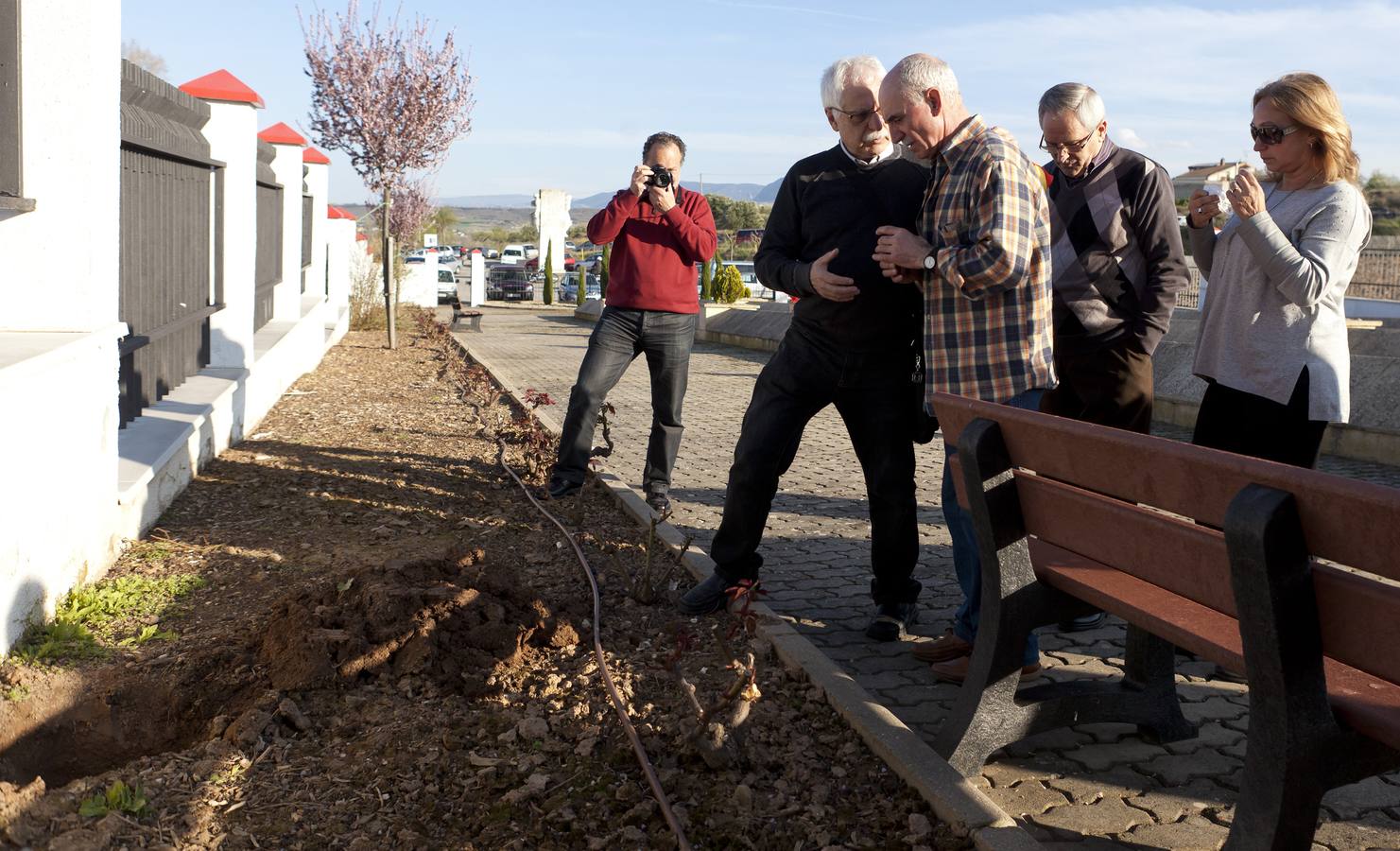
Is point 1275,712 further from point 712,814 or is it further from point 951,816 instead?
point 712,814

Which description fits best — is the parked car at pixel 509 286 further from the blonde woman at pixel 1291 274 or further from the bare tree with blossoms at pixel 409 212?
the blonde woman at pixel 1291 274

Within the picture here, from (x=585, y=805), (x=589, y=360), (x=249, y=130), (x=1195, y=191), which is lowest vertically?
(x=585, y=805)

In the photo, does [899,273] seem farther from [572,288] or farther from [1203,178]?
[572,288]

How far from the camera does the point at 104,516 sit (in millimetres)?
5480

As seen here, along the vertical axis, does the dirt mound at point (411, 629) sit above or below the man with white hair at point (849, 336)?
below

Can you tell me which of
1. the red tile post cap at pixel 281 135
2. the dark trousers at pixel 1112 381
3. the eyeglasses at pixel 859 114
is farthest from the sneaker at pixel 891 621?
the red tile post cap at pixel 281 135

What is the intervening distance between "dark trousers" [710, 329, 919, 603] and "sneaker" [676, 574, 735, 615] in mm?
45

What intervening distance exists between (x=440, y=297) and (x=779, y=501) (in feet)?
121

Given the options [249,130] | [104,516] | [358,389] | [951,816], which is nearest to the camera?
[951,816]

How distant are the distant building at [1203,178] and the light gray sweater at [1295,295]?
170 millimetres

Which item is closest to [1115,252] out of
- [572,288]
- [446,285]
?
[446,285]

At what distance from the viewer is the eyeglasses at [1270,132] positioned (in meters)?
4.12

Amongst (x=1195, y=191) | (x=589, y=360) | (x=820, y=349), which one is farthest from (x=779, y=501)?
(x=1195, y=191)

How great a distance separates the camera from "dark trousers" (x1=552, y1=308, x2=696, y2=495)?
7.14 m
